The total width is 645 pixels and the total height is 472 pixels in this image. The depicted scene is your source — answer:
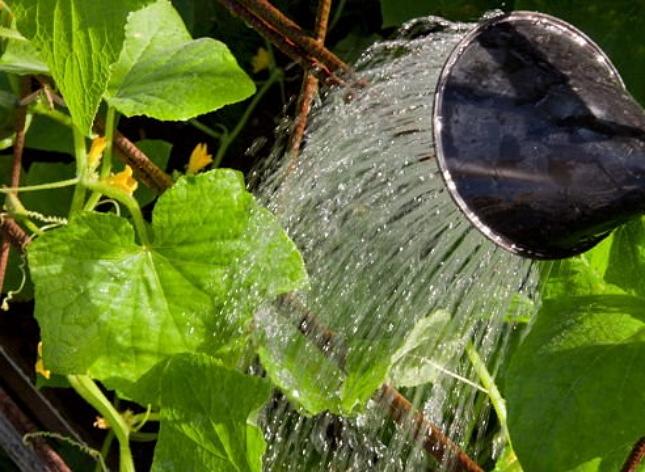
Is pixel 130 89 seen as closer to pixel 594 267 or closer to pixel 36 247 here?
pixel 36 247

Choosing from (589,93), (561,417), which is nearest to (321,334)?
(561,417)

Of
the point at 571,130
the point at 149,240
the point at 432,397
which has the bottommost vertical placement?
the point at 432,397

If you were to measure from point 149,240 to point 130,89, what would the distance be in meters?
0.13

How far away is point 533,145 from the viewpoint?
2.18 feet

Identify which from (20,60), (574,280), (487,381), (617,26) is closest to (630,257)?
(574,280)

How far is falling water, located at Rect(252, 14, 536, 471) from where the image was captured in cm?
90

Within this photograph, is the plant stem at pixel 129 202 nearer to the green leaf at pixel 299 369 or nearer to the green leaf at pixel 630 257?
the green leaf at pixel 299 369

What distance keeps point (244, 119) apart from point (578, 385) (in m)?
0.61

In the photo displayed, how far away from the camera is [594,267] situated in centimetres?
92

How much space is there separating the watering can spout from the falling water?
159 millimetres

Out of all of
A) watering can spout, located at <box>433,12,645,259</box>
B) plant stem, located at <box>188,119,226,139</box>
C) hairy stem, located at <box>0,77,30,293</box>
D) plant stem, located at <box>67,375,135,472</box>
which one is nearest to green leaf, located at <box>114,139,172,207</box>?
plant stem, located at <box>188,119,226,139</box>

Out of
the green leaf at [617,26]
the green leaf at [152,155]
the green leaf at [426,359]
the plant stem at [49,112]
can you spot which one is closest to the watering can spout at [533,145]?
the green leaf at [426,359]

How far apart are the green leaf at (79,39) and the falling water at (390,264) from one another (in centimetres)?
24

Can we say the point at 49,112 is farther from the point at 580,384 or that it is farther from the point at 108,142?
the point at 580,384
